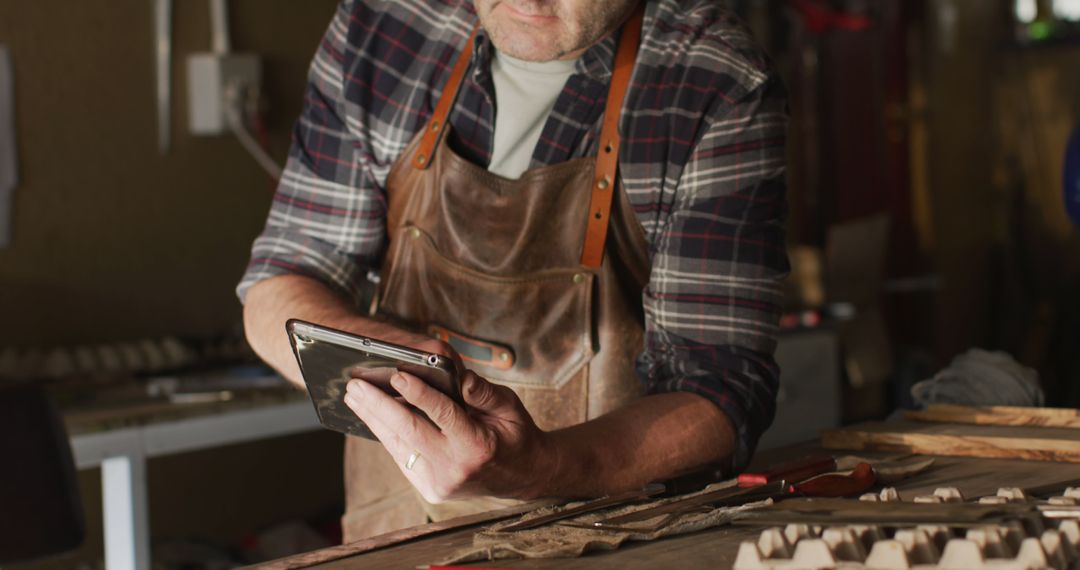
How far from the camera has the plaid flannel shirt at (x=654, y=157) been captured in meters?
1.54

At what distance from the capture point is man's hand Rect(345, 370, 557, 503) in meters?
1.13

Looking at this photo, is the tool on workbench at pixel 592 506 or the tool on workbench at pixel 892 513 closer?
the tool on workbench at pixel 892 513

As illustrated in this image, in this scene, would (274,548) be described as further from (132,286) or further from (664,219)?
(664,219)

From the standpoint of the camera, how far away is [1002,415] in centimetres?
162

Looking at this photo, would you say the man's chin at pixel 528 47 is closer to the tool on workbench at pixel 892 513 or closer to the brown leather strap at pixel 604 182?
the brown leather strap at pixel 604 182

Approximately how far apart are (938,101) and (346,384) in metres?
4.60

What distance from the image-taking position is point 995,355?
5.84 feet

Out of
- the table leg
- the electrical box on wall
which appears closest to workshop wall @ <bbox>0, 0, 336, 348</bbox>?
the electrical box on wall

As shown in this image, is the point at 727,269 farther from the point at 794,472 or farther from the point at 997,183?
the point at 997,183

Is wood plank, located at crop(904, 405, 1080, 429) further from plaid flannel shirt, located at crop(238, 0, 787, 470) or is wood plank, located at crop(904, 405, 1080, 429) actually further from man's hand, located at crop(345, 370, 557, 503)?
man's hand, located at crop(345, 370, 557, 503)

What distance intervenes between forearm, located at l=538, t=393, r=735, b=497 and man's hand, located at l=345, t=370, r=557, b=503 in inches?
1.6

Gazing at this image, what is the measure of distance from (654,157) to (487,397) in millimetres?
532

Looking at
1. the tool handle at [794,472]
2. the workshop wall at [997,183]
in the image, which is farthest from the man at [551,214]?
the workshop wall at [997,183]

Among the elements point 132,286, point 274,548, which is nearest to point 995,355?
point 274,548
